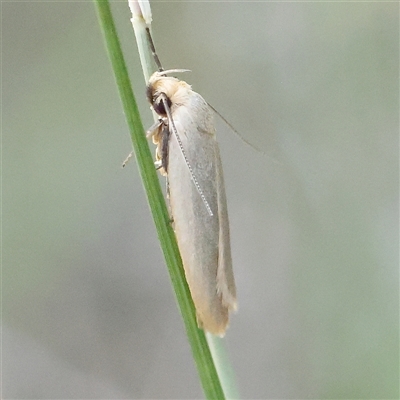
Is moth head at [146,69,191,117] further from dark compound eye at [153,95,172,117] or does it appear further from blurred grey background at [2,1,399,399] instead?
blurred grey background at [2,1,399,399]

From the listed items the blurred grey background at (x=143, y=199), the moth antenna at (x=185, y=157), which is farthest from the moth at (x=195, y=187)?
the blurred grey background at (x=143, y=199)

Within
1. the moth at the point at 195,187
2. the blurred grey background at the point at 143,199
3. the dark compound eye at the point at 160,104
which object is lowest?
the blurred grey background at the point at 143,199

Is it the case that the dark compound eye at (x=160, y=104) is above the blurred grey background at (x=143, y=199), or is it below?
above

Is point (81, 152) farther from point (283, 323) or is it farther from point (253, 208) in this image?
point (283, 323)

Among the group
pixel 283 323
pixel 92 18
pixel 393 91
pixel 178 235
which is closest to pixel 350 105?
pixel 393 91

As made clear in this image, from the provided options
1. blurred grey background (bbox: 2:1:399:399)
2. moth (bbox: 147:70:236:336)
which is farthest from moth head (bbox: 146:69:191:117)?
blurred grey background (bbox: 2:1:399:399)

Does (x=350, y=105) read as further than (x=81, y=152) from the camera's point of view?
No

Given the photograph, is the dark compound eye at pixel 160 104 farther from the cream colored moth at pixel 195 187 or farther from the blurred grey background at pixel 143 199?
the blurred grey background at pixel 143 199

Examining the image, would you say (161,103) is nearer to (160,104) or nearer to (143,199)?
(160,104)
